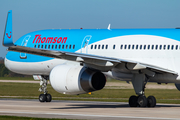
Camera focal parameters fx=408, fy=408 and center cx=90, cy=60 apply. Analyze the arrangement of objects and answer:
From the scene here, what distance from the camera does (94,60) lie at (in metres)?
24.4

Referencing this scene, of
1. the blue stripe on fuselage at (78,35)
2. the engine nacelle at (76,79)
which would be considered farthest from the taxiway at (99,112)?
the blue stripe on fuselage at (78,35)

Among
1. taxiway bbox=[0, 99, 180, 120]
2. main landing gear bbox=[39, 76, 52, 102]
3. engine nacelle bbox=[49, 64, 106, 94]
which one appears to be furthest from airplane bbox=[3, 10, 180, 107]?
main landing gear bbox=[39, 76, 52, 102]

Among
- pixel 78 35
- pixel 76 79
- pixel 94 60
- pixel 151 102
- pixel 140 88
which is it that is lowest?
pixel 151 102

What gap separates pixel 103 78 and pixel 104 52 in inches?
103

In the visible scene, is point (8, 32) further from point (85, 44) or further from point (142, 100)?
point (142, 100)

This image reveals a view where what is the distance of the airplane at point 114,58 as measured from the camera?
24.4 m

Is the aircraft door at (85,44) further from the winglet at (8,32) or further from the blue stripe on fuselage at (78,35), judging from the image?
the winglet at (8,32)

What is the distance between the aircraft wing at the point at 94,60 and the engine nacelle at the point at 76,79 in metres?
0.64

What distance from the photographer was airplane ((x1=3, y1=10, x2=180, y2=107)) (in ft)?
79.9

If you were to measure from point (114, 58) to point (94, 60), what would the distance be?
1.20 metres

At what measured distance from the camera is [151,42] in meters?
26.4

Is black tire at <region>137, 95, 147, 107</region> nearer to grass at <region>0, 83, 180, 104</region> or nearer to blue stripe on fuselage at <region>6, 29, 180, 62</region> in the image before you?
blue stripe on fuselage at <region>6, 29, 180, 62</region>

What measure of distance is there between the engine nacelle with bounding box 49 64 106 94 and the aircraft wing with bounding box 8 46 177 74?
0.64 m

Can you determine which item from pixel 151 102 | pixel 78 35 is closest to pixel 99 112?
pixel 151 102
